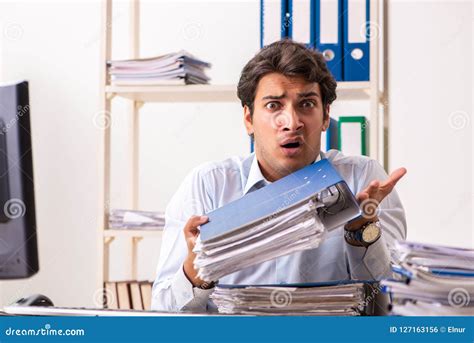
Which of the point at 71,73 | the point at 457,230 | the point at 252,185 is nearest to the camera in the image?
the point at 252,185

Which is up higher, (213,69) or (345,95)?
(213,69)

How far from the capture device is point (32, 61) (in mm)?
3338

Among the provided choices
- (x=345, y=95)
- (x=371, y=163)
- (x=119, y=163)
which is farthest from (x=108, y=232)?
(x=371, y=163)

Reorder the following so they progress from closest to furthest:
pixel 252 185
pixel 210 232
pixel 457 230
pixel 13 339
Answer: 1. pixel 13 339
2. pixel 210 232
3. pixel 252 185
4. pixel 457 230

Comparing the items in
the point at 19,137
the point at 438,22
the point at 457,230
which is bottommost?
the point at 457,230

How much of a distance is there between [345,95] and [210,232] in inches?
66.4

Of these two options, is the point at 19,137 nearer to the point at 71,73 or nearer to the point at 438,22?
the point at 71,73

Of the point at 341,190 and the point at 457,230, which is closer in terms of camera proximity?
the point at 341,190

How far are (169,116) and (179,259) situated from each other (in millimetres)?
1860

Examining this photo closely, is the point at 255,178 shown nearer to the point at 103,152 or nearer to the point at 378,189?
the point at 378,189
